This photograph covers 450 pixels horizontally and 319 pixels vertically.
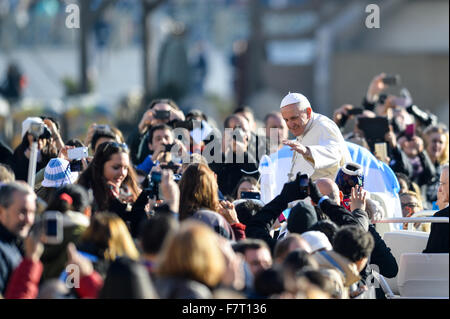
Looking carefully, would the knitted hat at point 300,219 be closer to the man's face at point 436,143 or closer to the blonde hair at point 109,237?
the blonde hair at point 109,237

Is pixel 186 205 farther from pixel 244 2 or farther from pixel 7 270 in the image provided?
pixel 244 2

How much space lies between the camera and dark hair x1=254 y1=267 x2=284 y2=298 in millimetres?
5133

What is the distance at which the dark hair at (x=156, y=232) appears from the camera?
5.09 metres

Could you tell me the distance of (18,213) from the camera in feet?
18.7

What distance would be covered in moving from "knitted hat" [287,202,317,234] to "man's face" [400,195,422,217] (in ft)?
8.38

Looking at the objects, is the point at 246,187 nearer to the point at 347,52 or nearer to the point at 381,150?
the point at 381,150

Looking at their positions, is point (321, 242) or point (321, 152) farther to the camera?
point (321, 152)

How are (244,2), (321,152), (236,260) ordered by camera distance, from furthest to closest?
(244,2), (321,152), (236,260)

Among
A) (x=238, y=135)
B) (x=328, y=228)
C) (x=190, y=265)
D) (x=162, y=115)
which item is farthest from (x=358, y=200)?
(x=162, y=115)

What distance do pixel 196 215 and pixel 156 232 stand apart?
52.6 inches

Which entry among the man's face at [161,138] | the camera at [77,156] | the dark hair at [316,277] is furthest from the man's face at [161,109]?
the dark hair at [316,277]

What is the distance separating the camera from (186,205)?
6543 millimetres
